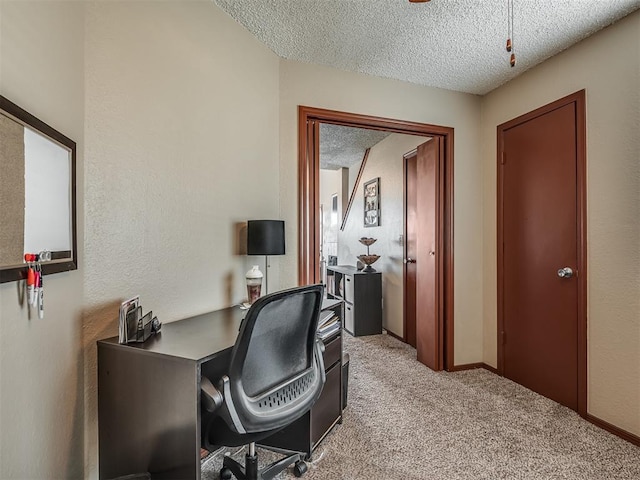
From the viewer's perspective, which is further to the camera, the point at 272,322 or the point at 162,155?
the point at 162,155

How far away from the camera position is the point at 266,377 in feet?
4.30

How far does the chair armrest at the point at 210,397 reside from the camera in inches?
45.9

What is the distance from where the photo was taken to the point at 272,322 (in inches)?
50.3

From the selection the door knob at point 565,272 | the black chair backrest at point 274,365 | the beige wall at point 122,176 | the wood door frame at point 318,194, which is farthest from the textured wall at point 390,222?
the black chair backrest at point 274,365

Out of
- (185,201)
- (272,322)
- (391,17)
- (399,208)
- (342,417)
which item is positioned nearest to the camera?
(272,322)

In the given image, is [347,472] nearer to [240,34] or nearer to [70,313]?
[70,313]

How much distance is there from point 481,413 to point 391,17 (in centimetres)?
263

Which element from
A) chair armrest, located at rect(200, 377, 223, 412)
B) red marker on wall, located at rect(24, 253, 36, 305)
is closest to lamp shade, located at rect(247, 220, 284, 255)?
chair armrest, located at rect(200, 377, 223, 412)

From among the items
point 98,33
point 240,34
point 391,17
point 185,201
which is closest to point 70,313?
point 185,201

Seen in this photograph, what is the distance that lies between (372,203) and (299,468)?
3.59 metres

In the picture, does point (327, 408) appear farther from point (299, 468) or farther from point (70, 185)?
point (70, 185)

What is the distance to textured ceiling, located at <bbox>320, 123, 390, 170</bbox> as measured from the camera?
4.04 m

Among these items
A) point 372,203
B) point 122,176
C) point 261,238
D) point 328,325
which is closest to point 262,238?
point 261,238

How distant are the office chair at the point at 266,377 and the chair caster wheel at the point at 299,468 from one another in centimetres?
21
